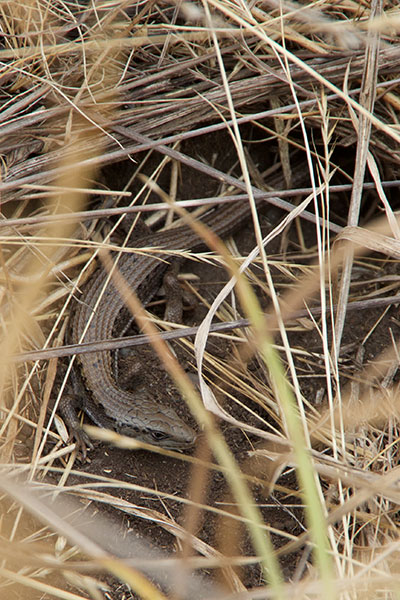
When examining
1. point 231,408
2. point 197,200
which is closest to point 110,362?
point 231,408

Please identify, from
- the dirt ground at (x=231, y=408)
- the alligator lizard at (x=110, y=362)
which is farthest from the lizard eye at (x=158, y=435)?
the dirt ground at (x=231, y=408)

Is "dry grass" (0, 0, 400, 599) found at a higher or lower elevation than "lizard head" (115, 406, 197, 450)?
higher

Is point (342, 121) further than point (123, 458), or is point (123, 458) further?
point (342, 121)

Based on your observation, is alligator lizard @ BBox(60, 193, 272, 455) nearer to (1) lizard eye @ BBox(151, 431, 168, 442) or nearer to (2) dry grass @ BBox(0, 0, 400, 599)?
(1) lizard eye @ BBox(151, 431, 168, 442)

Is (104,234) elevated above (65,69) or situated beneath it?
situated beneath

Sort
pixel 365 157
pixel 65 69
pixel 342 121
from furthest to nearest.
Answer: pixel 342 121, pixel 65 69, pixel 365 157

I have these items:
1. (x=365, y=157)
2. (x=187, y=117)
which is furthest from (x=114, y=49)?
(x=365, y=157)

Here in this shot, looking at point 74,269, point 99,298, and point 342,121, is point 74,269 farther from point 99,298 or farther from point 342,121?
point 342,121

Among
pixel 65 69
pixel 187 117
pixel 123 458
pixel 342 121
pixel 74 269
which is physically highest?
pixel 65 69

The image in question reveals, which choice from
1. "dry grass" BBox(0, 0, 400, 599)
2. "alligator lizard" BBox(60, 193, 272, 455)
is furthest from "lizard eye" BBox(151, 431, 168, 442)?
"dry grass" BBox(0, 0, 400, 599)
